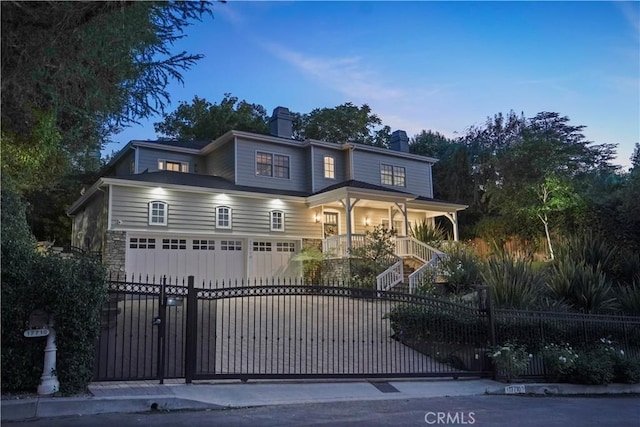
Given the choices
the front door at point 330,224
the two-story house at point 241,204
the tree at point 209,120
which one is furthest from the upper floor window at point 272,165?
the tree at point 209,120

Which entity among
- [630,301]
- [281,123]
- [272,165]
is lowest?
[630,301]

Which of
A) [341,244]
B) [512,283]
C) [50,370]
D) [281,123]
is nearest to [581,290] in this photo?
[512,283]

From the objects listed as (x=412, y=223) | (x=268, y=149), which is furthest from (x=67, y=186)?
(x=412, y=223)

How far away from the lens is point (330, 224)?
22.3 metres

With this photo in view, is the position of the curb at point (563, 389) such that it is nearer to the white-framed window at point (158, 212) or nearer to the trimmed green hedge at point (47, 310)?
the trimmed green hedge at point (47, 310)

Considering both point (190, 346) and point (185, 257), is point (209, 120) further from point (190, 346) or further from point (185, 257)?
point (190, 346)

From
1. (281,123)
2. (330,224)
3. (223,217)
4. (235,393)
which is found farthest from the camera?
(281,123)

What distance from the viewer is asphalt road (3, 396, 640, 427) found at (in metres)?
5.69

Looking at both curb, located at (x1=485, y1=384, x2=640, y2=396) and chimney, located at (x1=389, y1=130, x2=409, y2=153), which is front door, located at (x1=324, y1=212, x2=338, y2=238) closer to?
chimney, located at (x1=389, y1=130, x2=409, y2=153)

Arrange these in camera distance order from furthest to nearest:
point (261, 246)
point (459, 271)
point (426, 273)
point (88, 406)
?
point (261, 246), point (426, 273), point (459, 271), point (88, 406)

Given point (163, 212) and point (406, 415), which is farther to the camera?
point (163, 212)

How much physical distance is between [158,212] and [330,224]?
300 inches

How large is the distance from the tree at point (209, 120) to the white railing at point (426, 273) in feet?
64.0

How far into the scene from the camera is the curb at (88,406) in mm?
5607
